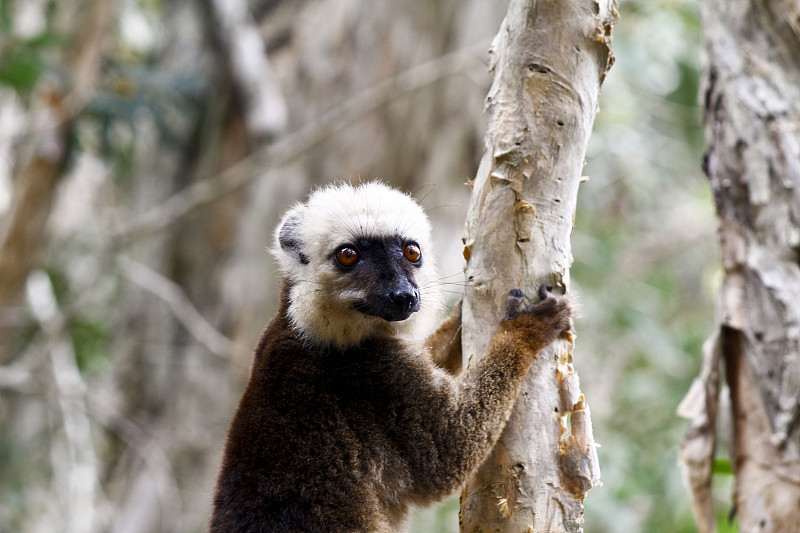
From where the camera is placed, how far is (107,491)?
9.30 m

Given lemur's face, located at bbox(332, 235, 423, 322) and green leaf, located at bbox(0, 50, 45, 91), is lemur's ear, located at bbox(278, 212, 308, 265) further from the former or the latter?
green leaf, located at bbox(0, 50, 45, 91)

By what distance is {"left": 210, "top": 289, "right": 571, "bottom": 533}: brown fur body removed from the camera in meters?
3.35

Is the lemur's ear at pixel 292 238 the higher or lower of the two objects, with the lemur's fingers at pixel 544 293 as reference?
higher

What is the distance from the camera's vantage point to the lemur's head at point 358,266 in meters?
3.72

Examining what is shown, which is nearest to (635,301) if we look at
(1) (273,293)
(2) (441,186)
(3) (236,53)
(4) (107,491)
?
(2) (441,186)

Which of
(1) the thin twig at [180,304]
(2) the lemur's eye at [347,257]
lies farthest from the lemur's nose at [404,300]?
(1) the thin twig at [180,304]

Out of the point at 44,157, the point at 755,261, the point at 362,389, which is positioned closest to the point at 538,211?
the point at 362,389

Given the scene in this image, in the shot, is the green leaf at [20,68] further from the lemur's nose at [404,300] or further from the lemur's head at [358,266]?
the lemur's nose at [404,300]

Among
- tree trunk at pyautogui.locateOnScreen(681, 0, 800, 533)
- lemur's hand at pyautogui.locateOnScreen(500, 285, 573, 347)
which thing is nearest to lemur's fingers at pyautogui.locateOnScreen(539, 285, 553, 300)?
lemur's hand at pyautogui.locateOnScreen(500, 285, 573, 347)

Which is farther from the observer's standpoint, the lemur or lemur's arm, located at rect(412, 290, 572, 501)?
the lemur

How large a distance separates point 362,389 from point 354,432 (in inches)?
8.0

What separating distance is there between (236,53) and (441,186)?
2.62 meters

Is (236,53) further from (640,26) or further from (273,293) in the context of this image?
(640,26)

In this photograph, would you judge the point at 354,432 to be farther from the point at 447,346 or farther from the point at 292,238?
the point at 292,238
